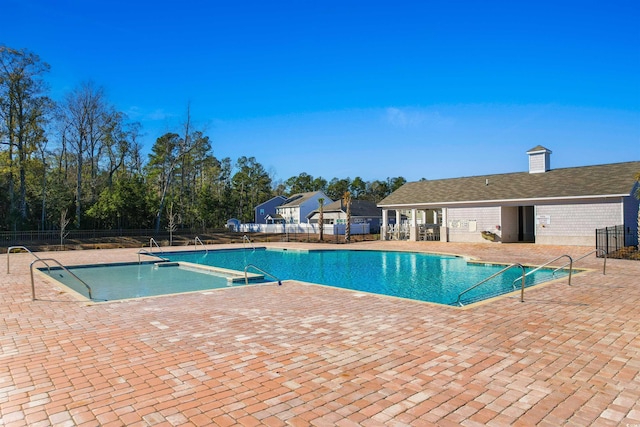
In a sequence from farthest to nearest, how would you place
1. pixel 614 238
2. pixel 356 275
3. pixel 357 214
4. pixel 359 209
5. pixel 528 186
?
pixel 359 209 → pixel 357 214 → pixel 528 186 → pixel 614 238 → pixel 356 275

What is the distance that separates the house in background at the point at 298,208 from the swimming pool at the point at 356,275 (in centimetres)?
2972

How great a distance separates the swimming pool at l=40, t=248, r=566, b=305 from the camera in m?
11.5

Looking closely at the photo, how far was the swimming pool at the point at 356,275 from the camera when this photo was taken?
37.7ft

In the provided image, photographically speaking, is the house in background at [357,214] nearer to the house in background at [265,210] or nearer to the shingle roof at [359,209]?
the shingle roof at [359,209]

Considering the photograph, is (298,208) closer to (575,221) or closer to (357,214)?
(357,214)

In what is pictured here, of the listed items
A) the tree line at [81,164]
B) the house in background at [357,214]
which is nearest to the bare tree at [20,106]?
the tree line at [81,164]

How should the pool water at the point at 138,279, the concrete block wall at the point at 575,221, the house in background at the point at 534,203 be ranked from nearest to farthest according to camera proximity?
the pool water at the point at 138,279 < the concrete block wall at the point at 575,221 < the house in background at the point at 534,203

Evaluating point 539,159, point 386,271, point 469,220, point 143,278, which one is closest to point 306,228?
point 469,220

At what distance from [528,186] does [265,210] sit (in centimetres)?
3870

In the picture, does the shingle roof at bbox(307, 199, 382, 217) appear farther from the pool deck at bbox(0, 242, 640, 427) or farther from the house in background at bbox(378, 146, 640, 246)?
the pool deck at bbox(0, 242, 640, 427)

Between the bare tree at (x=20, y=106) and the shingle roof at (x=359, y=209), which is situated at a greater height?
the bare tree at (x=20, y=106)

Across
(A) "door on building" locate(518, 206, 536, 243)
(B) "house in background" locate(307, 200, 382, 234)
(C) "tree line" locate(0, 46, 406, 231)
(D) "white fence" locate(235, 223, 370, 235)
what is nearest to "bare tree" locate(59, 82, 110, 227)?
(C) "tree line" locate(0, 46, 406, 231)

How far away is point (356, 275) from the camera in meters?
14.7

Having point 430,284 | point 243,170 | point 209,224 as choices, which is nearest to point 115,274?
point 430,284
